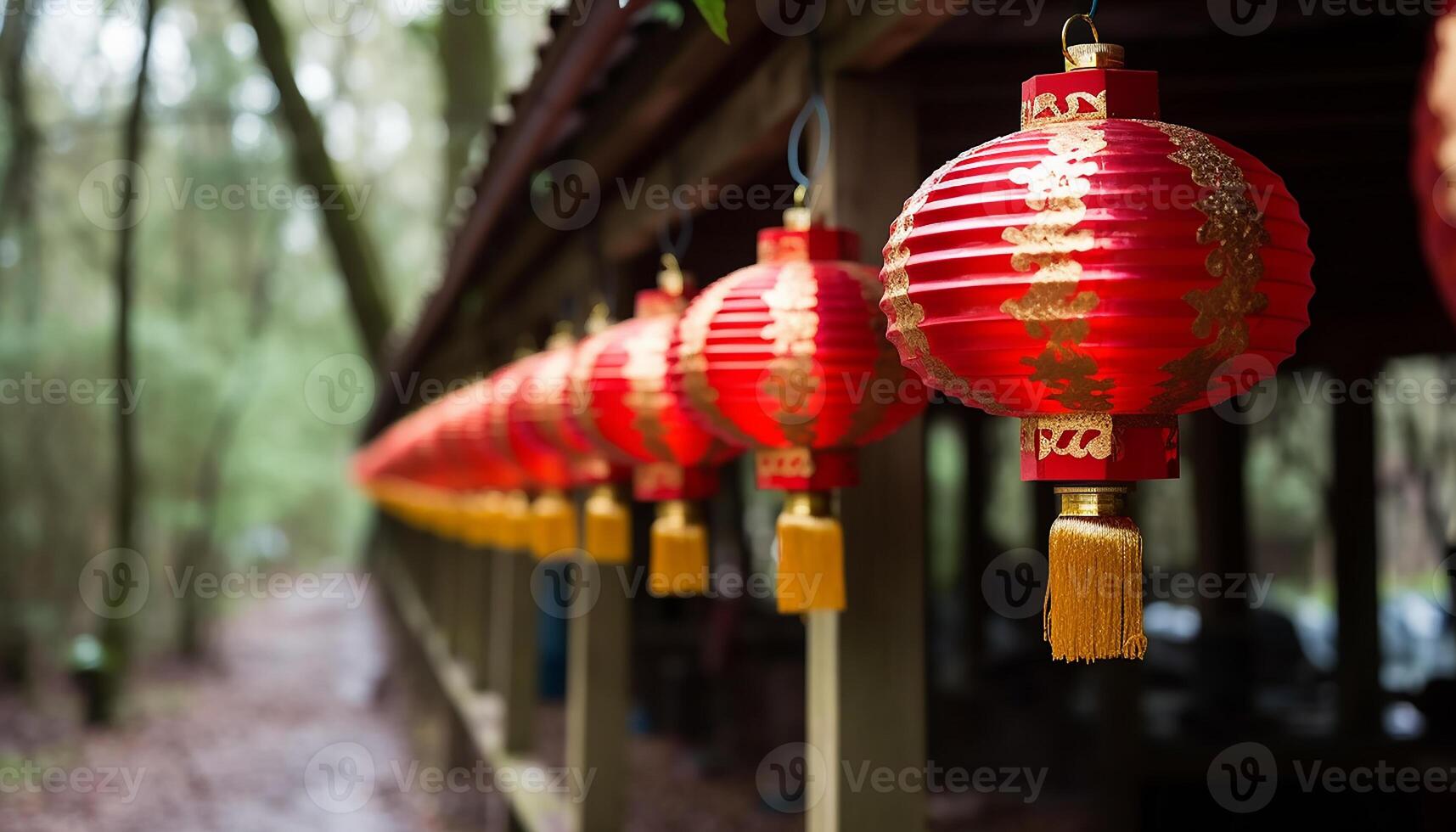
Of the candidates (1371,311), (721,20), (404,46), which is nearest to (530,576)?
(1371,311)

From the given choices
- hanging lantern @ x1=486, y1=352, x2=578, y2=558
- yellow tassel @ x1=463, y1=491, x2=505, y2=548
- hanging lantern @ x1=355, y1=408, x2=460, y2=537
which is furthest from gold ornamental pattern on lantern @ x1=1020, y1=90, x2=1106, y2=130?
hanging lantern @ x1=355, y1=408, x2=460, y2=537

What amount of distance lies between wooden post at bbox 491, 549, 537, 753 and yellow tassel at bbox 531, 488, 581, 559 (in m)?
2.07

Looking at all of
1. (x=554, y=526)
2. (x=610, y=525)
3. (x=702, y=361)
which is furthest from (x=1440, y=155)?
(x=554, y=526)

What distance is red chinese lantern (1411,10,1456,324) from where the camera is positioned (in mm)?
1018

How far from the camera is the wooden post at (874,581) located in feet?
9.64

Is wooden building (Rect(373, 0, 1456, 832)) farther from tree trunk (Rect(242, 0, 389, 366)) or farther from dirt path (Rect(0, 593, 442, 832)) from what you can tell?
dirt path (Rect(0, 593, 442, 832))

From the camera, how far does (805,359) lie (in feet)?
7.95

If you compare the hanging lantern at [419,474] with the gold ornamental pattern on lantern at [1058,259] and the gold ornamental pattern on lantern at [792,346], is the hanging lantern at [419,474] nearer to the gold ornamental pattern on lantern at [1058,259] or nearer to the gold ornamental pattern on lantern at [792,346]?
the gold ornamental pattern on lantern at [792,346]

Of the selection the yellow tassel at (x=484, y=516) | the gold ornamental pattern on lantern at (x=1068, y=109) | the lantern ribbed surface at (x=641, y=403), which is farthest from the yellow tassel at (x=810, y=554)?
the yellow tassel at (x=484, y=516)

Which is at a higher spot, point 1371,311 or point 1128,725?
point 1371,311

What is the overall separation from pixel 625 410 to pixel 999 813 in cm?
678

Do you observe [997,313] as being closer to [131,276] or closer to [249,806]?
[249,806]

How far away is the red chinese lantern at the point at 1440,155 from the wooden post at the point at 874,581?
195 cm

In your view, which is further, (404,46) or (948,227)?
(404,46)
